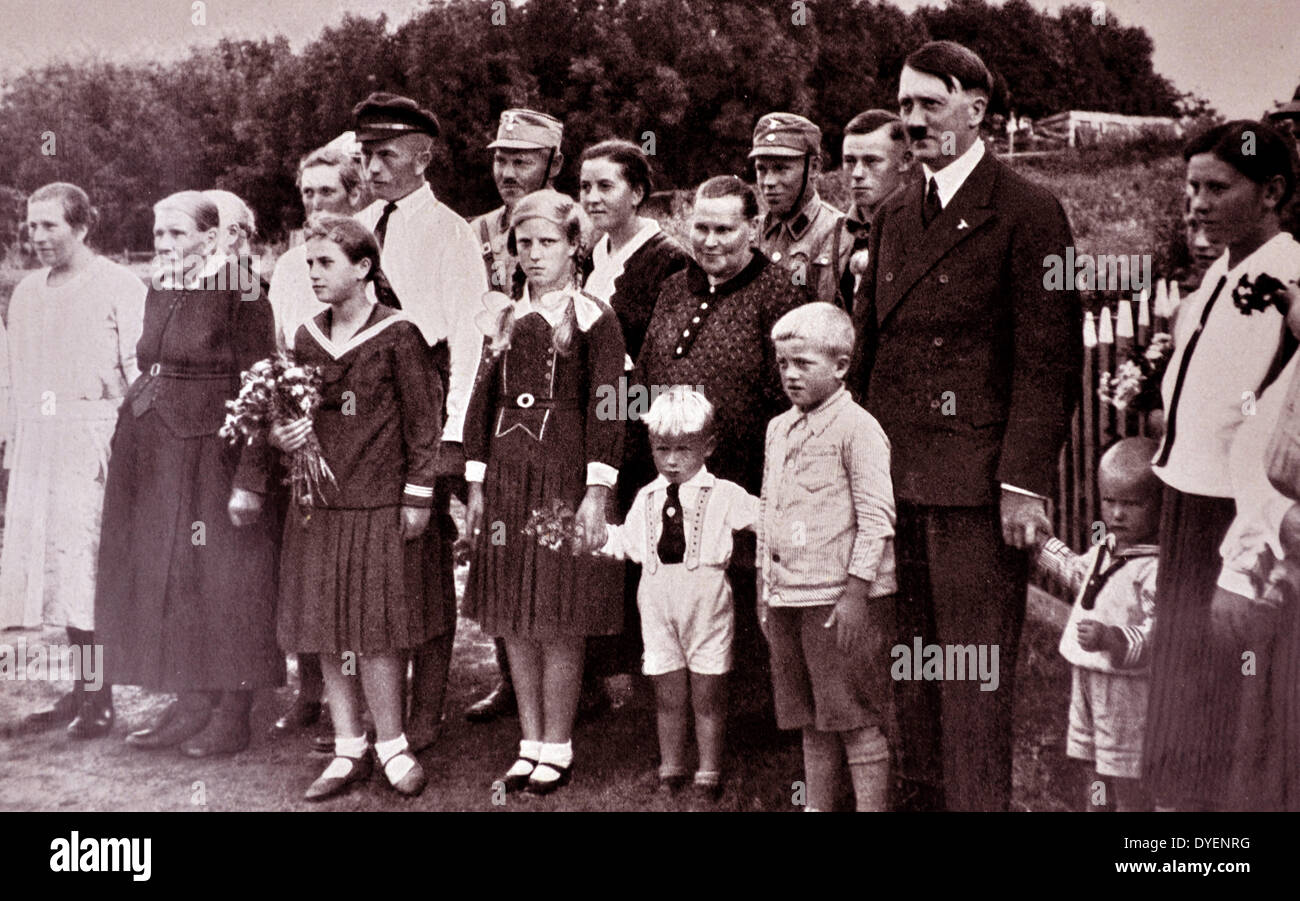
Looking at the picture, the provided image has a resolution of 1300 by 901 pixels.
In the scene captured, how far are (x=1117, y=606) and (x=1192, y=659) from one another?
28 cm

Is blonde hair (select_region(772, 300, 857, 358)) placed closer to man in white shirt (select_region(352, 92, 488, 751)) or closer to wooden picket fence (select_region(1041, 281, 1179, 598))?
wooden picket fence (select_region(1041, 281, 1179, 598))

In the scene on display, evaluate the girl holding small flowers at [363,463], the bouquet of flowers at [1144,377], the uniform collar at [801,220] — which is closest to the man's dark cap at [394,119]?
the girl holding small flowers at [363,463]

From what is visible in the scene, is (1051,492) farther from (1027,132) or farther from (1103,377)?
(1027,132)

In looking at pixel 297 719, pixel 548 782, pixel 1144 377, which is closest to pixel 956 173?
pixel 1144 377

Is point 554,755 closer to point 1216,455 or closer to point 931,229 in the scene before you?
point 931,229

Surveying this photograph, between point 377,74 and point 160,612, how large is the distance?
6.92 ft

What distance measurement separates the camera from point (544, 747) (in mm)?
4664

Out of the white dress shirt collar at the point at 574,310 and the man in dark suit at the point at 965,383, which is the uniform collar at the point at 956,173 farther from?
the white dress shirt collar at the point at 574,310

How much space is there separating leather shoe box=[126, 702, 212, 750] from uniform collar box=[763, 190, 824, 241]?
2.67 meters

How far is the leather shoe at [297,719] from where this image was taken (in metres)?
4.92

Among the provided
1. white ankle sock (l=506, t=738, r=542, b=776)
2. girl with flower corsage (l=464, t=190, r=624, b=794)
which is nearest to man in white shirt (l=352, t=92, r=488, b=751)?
girl with flower corsage (l=464, t=190, r=624, b=794)

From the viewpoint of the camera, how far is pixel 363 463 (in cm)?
458

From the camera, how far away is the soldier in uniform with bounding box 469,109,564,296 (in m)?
4.82
